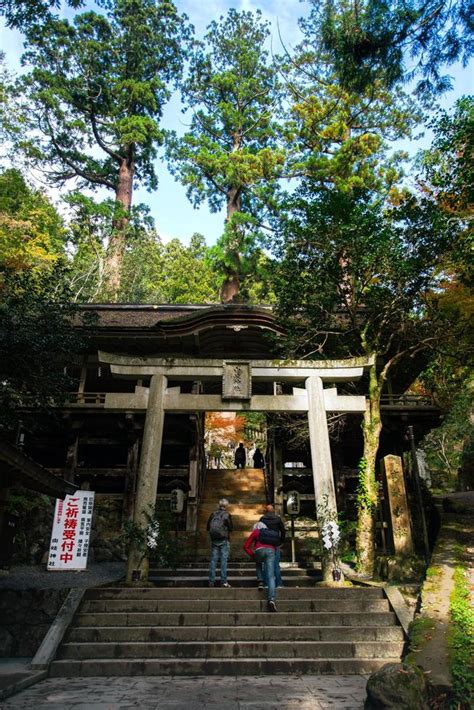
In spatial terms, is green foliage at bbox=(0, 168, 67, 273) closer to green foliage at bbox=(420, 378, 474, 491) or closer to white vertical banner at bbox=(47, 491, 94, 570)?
white vertical banner at bbox=(47, 491, 94, 570)

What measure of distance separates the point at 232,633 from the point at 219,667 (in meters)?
0.82

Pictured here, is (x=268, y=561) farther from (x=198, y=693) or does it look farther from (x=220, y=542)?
(x=198, y=693)

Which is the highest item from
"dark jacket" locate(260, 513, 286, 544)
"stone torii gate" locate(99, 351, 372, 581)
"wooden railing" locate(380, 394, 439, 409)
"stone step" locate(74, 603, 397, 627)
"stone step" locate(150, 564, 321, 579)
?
"wooden railing" locate(380, 394, 439, 409)

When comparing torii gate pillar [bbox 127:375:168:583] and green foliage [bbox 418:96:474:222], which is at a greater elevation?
green foliage [bbox 418:96:474:222]

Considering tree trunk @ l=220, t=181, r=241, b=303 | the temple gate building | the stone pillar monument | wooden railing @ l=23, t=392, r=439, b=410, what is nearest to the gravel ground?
the temple gate building

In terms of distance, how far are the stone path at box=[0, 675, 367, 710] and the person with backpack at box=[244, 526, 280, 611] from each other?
1.72 meters

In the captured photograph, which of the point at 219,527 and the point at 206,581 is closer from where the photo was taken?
the point at 219,527

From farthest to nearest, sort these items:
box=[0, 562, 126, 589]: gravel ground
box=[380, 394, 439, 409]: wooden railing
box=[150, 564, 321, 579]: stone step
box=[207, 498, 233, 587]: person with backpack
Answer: box=[380, 394, 439, 409]: wooden railing, box=[150, 564, 321, 579]: stone step, box=[0, 562, 126, 589]: gravel ground, box=[207, 498, 233, 587]: person with backpack

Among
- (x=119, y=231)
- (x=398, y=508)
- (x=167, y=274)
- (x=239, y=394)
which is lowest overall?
(x=398, y=508)

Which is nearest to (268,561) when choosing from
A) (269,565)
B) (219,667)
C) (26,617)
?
(269,565)

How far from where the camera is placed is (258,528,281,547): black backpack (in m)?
8.05

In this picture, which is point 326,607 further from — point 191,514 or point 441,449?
point 441,449

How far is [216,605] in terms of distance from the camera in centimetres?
782

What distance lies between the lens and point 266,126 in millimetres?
28156
